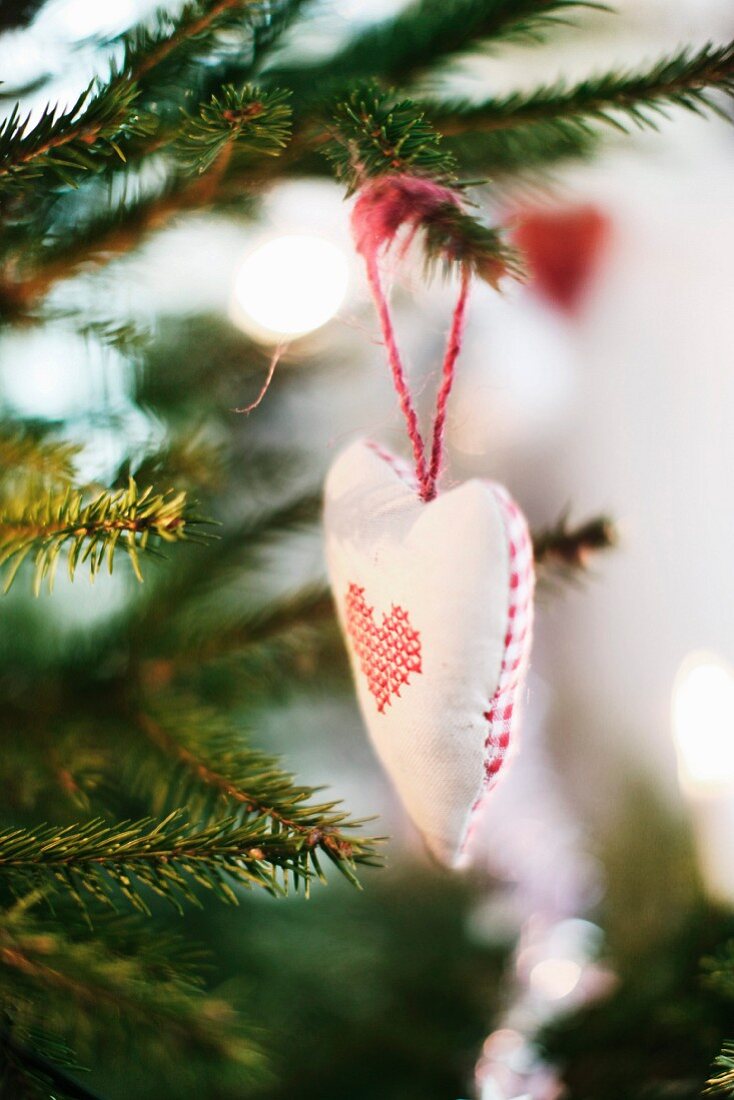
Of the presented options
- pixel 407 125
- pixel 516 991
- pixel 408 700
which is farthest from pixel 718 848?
pixel 407 125

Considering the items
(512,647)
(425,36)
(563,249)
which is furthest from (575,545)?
(563,249)

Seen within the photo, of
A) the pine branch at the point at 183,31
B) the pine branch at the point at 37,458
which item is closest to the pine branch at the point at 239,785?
the pine branch at the point at 37,458

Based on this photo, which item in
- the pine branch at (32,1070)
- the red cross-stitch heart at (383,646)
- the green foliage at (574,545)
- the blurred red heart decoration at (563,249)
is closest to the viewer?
the pine branch at (32,1070)

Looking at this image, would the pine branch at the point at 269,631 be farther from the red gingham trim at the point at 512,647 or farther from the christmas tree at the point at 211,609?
the red gingham trim at the point at 512,647

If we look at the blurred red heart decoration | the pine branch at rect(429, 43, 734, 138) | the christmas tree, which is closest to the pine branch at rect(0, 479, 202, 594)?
the christmas tree

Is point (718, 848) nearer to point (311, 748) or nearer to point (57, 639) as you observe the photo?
point (311, 748)

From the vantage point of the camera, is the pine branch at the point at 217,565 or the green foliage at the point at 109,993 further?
the pine branch at the point at 217,565
